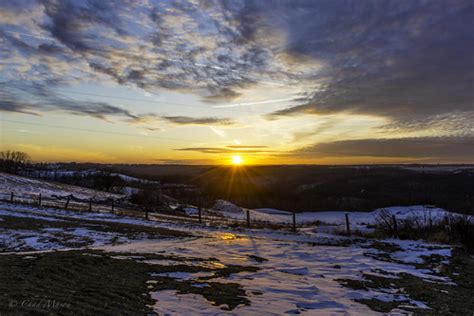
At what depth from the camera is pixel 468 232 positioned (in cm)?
1727

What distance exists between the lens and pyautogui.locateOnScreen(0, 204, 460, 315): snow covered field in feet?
23.6

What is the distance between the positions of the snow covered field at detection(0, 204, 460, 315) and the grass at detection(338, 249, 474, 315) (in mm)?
205

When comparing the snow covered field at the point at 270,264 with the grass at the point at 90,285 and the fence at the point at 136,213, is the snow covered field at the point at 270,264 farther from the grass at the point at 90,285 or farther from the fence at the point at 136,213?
the fence at the point at 136,213

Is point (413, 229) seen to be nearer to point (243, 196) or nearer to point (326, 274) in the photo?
point (326, 274)

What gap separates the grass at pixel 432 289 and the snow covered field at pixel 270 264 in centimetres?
20

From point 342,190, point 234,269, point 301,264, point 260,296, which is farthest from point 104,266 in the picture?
point 342,190

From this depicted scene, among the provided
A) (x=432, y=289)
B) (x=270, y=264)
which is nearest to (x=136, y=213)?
(x=270, y=264)

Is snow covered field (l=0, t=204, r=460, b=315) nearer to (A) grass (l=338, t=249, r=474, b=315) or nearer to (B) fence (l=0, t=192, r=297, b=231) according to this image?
(A) grass (l=338, t=249, r=474, b=315)

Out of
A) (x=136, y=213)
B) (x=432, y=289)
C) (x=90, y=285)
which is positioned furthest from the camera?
(x=136, y=213)

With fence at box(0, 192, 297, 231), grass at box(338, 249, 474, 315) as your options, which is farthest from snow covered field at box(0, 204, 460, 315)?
fence at box(0, 192, 297, 231)

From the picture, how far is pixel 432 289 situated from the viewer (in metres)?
9.10

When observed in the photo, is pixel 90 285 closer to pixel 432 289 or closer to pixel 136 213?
pixel 432 289

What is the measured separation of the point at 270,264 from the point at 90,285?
6102mm

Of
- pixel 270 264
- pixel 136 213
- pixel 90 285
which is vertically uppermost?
pixel 90 285
